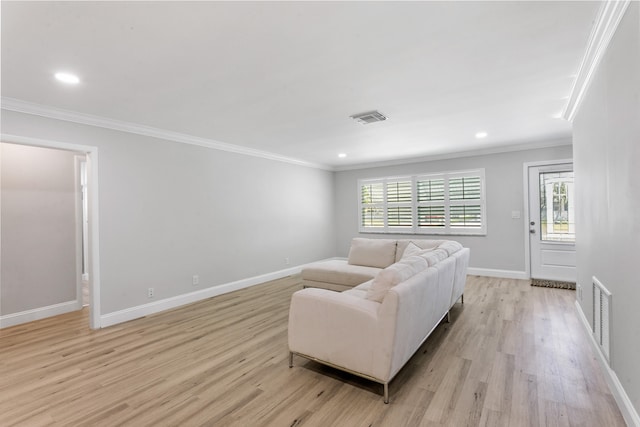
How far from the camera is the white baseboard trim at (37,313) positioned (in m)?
3.66

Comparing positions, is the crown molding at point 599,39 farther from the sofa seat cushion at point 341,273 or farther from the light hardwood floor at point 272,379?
the sofa seat cushion at point 341,273

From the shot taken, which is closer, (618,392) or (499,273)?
(618,392)

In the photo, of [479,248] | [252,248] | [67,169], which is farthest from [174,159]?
[479,248]

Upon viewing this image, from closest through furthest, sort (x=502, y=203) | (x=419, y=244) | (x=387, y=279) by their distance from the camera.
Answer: (x=387, y=279) → (x=419, y=244) → (x=502, y=203)

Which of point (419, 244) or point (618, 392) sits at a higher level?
point (419, 244)

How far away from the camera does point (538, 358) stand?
2.62 metres

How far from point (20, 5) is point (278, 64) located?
4.92ft

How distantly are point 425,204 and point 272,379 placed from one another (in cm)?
511

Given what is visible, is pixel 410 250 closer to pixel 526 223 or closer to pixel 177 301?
pixel 526 223

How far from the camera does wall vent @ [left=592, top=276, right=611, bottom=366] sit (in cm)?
219

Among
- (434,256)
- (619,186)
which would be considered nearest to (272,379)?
(434,256)

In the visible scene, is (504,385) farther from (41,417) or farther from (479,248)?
(479,248)

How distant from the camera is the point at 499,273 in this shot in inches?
222

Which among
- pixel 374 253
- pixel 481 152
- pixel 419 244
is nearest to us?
pixel 419 244
